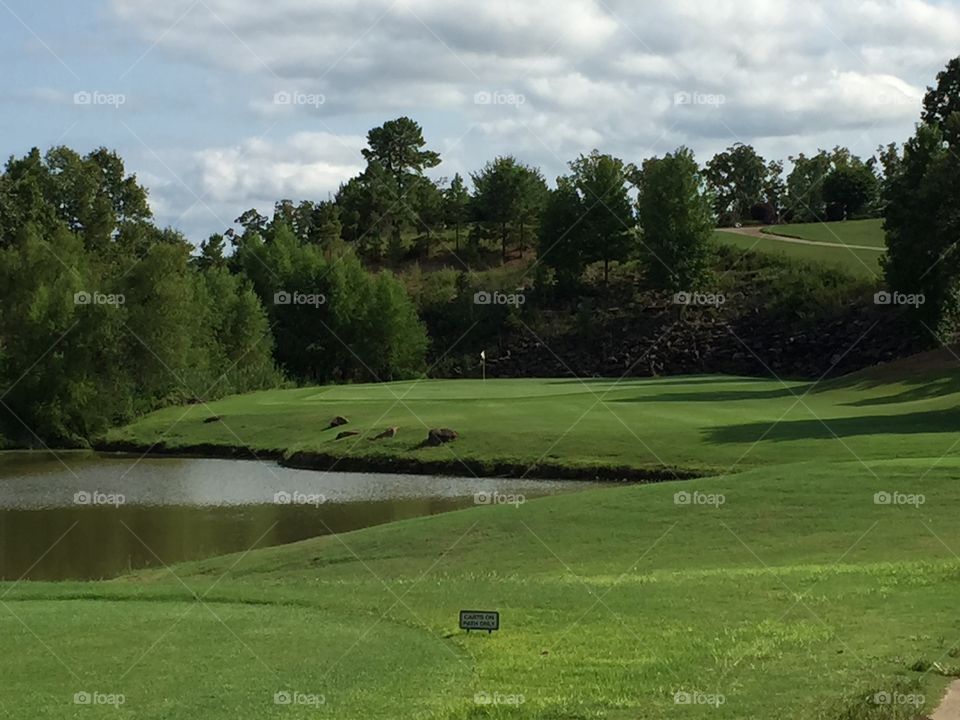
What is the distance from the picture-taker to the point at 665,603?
15898mm

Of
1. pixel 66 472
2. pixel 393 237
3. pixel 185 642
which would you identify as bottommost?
pixel 66 472

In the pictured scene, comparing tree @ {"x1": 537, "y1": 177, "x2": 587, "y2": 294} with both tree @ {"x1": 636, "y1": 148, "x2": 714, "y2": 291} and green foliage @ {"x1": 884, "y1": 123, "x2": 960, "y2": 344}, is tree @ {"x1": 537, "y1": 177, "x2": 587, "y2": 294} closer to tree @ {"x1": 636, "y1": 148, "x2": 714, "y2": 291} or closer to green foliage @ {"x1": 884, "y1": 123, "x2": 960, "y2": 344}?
tree @ {"x1": 636, "y1": 148, "x2": 714, "y2": 291}

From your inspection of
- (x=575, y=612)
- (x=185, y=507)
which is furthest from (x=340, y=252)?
(x=575, y=612)

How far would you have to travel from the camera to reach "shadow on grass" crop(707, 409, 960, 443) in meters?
40.2

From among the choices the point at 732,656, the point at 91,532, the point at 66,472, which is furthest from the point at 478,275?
the point at 732,656

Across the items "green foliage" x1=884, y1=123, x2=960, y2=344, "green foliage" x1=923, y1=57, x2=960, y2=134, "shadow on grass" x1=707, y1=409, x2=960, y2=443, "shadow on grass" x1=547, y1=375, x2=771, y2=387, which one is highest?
"green foliage" x1=923, y1=57, x2=960, y2=134

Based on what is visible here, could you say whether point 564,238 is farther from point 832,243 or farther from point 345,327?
point 832,243

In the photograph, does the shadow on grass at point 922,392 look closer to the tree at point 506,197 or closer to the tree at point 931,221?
the tree at point 931,221

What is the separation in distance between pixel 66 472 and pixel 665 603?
130ft

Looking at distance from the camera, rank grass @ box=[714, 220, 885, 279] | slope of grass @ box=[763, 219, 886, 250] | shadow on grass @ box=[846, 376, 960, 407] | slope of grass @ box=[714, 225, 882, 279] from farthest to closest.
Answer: slope of grass @ box=[763, 219, 886, 250] → grass @ box=[714, 220, 885, 279] → slope of grass @ box=[714, 225, 882, 279] → shadow on grass @ box=[846, 376, 960, 407]

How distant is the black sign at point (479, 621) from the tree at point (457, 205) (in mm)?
109244

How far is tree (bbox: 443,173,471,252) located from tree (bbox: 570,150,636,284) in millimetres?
20961

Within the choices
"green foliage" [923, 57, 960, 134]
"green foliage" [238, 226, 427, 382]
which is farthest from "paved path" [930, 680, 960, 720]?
"green foliage" [238, 226, 427, 382]

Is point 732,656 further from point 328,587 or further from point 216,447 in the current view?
point 216,447
